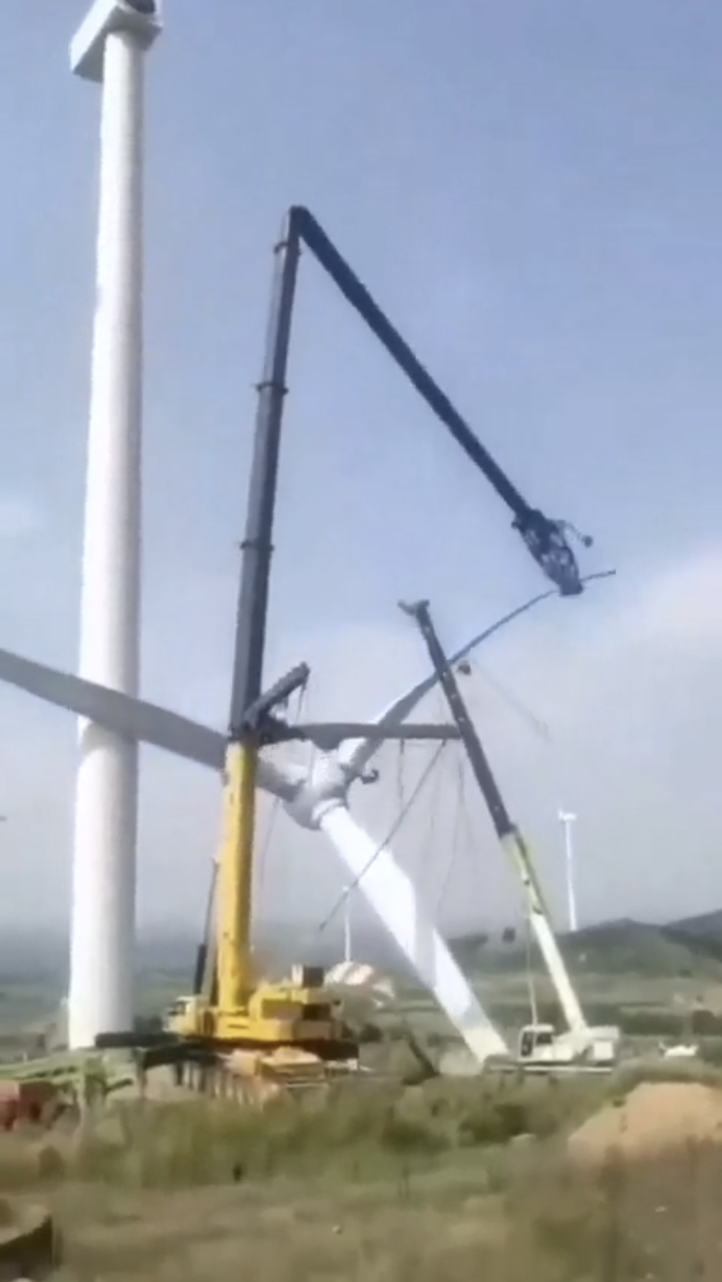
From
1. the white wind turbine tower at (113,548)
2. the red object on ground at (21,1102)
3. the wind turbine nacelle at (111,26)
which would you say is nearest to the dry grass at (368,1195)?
the red object on ground at (21,1102)

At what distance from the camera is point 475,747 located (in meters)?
26.6

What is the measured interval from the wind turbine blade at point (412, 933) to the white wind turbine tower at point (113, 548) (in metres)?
4.02

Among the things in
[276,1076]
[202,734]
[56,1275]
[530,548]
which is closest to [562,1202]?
[56,1275]

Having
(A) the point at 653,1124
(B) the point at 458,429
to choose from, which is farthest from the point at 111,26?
(A) the point at 653,1124

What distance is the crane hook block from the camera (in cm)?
2730

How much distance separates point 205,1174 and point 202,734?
39.8ft

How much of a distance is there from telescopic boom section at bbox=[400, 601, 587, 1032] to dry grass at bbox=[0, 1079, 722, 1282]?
8987mm

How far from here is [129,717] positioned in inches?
968

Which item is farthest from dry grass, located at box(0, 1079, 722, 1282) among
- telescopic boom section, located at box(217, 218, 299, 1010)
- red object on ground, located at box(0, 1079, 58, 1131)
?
telescopic boom section, located at box(217, 218, 299, 1010)

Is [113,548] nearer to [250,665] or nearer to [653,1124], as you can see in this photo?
[250,665]

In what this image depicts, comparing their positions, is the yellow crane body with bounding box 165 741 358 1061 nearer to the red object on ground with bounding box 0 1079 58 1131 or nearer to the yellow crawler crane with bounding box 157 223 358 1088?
A: the yellow crawler crane with bounding box 157 223 358 1088

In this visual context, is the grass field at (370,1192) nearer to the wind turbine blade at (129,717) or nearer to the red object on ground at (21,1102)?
the red object on ground at (21,1102)

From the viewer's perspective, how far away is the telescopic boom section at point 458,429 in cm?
2722

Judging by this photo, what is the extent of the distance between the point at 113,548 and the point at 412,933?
7.91 meters
